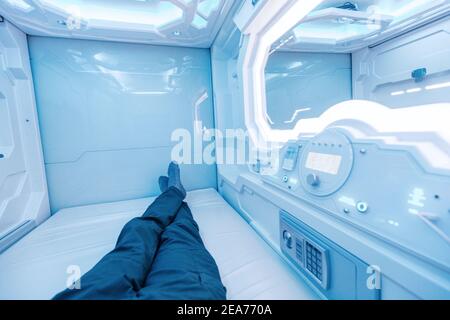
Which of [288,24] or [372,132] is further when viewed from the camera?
[288,24]

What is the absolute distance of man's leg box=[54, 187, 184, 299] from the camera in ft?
2.16

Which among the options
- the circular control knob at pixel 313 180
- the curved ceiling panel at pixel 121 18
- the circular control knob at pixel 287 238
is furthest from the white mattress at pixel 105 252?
the curved ceiling panel at pixel 121 18

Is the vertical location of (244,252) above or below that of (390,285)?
below

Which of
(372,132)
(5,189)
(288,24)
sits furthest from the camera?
(5,189)

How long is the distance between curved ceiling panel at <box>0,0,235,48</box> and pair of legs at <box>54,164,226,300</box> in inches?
55.4

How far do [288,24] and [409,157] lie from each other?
1032 mm

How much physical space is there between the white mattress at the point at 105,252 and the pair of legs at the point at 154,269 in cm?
13

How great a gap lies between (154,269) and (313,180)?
69 cm

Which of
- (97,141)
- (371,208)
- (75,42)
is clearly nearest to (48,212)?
(97,141)

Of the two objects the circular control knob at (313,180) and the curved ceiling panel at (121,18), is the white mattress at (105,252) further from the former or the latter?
the curved ceiling panel at (121,18)

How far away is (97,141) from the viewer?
1.98 metres

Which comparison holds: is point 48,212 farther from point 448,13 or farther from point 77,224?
point 448,13

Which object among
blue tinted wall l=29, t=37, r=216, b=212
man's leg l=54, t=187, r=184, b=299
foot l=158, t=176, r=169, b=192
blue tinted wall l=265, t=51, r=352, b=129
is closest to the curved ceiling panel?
blue tinted wall l=29, t=37, r=216, b=212

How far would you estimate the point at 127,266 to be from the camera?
2.57ft
